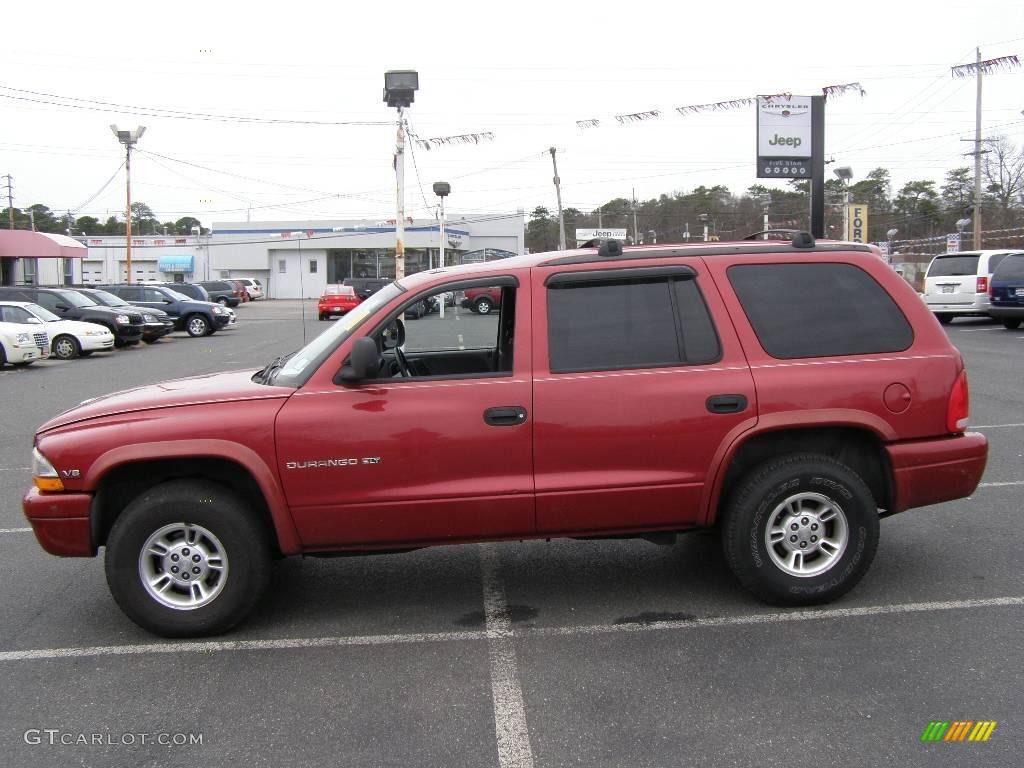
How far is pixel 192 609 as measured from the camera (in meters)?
4.30

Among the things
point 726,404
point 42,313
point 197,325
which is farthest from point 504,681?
point 197,325

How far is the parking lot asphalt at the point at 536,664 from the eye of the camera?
3309 mm

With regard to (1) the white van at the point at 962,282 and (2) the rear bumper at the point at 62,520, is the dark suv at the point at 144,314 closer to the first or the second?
(1) the white van at the point at 962,282

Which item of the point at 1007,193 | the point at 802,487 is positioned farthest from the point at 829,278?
the point at 1007,193

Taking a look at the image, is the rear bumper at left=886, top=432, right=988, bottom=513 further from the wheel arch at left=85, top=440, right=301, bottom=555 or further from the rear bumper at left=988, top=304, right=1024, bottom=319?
the rear bumper at left=988, top=304, right=1024, bottom=319

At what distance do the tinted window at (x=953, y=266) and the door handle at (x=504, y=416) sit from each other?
2117cm

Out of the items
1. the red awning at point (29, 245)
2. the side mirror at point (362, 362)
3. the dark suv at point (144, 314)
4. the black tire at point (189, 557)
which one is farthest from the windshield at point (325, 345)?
the red awning at point (29, 245)

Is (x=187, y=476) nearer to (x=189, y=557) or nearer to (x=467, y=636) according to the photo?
(x=189, y=557)

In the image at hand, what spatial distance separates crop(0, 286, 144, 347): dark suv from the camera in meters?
23.1

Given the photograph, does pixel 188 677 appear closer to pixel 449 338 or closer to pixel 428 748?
pixel 428 748

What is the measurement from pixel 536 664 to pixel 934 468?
7.57 ft

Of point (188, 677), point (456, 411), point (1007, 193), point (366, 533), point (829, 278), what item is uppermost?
point (1007, 193)

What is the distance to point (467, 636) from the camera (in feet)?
14.2

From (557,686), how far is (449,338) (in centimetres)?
338
